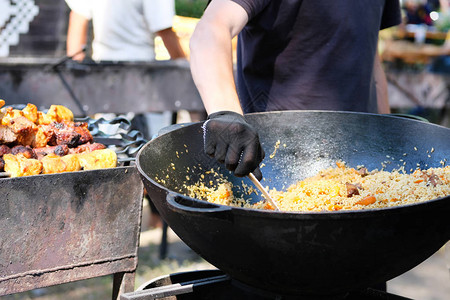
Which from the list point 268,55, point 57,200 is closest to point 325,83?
point 268,55

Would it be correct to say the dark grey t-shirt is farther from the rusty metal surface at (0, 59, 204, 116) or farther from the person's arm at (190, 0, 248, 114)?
the rusty metal surface at (0, 59, 204, 116)

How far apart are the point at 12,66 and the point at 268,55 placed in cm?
211

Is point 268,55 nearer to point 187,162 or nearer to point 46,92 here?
point 187,162

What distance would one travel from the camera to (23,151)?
1.85m

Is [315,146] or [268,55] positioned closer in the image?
[315,146]

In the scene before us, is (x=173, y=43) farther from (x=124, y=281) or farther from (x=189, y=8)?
(x=189, y=8)

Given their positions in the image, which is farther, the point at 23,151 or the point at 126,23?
the point at 126,23

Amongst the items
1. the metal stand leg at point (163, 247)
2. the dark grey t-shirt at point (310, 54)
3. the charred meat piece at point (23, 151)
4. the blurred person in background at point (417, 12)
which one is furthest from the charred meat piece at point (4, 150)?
the blurred person in background at point (417, 12)

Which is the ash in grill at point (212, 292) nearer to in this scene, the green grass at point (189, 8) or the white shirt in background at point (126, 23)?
the white shirt in background at point (126, 23)

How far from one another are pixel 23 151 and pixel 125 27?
8.41 feet

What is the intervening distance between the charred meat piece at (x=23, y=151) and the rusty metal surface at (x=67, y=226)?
9.4 inches

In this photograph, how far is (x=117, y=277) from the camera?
1949 millimetres

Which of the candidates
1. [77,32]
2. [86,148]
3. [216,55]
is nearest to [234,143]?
[216,55]

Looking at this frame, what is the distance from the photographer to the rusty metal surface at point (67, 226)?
64.2 inches
